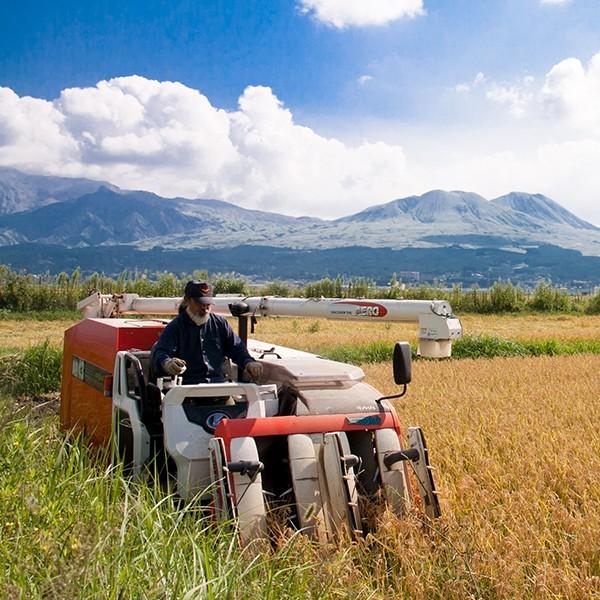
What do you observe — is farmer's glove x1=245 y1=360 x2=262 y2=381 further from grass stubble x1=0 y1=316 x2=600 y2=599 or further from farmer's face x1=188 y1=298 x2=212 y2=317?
grass stubble x1=0 y1=316 x2=600 y2=599

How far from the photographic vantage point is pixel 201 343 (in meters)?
6.43

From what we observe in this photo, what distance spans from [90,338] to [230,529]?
366cm

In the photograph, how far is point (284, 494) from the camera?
545cm

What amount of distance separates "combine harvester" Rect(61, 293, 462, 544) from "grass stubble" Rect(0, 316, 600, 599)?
25cm

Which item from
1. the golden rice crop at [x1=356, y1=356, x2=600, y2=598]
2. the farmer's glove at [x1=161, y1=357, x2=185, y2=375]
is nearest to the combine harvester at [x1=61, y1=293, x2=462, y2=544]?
the farmer's glove at [x1=161, y1=357, x2=185, y2=375]

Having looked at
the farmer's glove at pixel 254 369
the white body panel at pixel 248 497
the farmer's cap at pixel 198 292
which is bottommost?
the white body panel at pixel 248 497

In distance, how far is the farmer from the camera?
20.7 feet

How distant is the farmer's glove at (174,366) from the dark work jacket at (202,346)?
322mm

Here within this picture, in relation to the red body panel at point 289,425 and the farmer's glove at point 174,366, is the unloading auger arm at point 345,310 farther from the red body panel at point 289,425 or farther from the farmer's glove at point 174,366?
the farmer's glove at point 174,366

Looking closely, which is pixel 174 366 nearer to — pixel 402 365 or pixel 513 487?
pixel 402 365

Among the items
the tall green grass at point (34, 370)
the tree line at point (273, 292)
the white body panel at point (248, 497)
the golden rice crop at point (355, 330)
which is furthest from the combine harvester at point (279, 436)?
the tree line at point (273, 292)

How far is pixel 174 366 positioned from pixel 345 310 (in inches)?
111

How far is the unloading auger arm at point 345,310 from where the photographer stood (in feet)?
23.7

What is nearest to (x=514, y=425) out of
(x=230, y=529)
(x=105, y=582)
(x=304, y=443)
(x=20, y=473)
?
(x=304, y=443)
